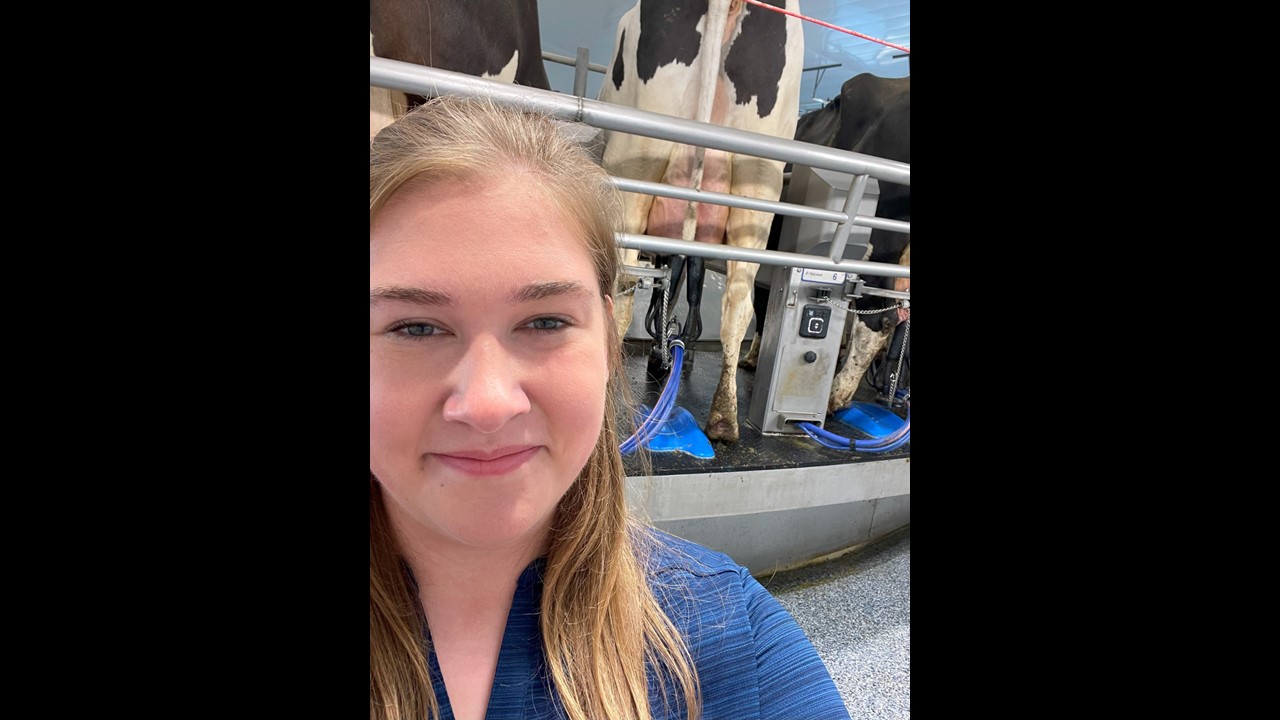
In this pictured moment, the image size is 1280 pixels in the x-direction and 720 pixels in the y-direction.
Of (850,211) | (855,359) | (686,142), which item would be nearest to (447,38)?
(686,142)

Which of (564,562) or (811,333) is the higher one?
(811,333)

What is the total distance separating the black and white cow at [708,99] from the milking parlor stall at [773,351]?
0.03ft

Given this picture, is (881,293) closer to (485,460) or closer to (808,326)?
(808,326)

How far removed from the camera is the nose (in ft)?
1.12

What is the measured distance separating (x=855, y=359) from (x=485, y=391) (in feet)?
7.07

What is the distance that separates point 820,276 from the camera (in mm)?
1800

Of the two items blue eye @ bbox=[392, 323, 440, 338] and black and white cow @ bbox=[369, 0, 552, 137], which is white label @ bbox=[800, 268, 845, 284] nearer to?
black and white cow @ bbox=[369, 0, 552, 137]

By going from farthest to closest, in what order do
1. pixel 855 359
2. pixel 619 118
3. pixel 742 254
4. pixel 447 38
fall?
pixel 855 359
pixel 742 254
pixel 447 38
pixel 619 118

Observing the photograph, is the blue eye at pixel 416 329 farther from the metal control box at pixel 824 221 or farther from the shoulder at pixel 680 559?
the metal control box at pixel 824 221

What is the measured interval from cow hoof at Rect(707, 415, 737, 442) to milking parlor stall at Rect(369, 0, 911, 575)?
1 cm

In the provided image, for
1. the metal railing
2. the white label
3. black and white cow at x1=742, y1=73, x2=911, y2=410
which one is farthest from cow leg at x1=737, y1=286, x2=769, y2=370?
the metal railing
